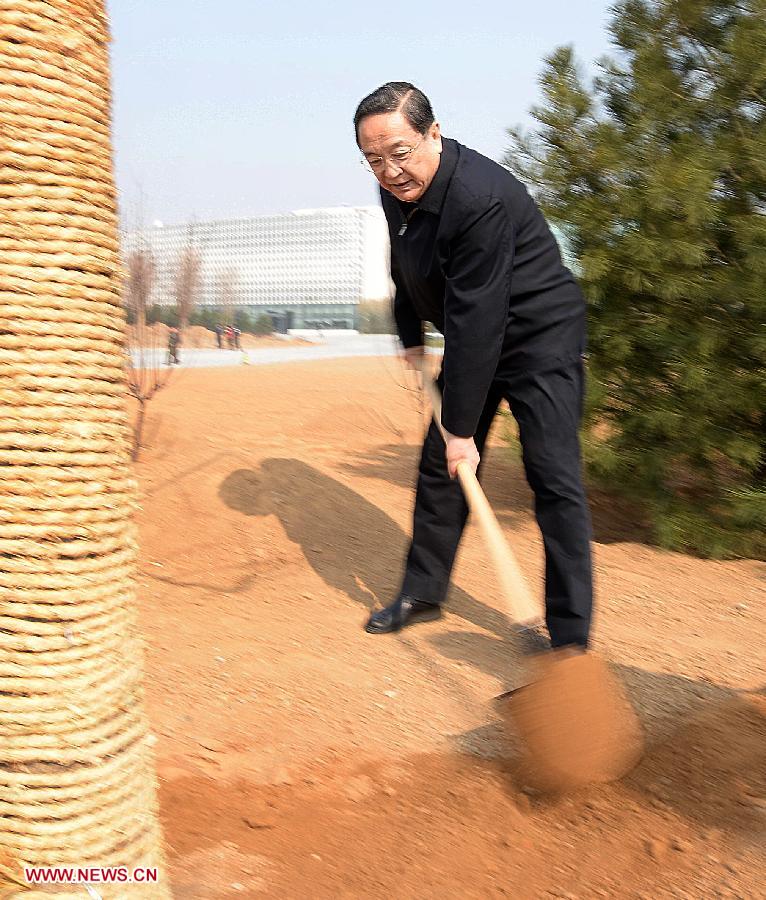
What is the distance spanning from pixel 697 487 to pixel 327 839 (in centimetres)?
352

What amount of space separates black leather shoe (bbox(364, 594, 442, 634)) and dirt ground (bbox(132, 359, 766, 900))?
60mm

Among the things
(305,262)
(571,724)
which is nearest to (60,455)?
(571,724)

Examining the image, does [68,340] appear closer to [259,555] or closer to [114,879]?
[114,879]

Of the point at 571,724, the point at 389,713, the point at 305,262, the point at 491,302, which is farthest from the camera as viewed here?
the point at 305,262

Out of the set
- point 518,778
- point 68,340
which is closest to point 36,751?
point 68,340

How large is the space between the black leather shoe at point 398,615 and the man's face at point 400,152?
1.44m

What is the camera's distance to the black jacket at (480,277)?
271cm

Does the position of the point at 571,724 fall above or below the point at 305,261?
above

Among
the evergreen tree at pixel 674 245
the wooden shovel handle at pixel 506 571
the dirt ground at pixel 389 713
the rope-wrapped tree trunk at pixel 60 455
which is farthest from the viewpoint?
the evergreen tree at pixel 674 245

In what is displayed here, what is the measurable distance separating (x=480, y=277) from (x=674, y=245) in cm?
213

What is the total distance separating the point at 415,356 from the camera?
343cm

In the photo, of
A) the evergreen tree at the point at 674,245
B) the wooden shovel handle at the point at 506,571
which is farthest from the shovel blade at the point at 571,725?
the evergreen tree at the point at 674,245

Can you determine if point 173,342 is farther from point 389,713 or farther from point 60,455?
point 60,455

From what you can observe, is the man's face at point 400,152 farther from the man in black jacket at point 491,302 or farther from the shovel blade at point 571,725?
the shovel blade at point 571,725
